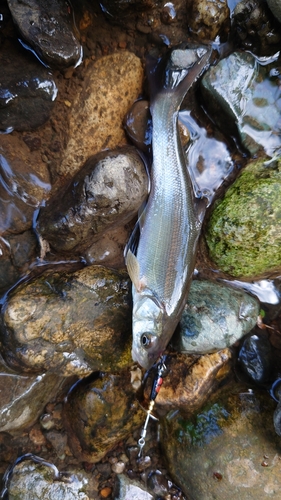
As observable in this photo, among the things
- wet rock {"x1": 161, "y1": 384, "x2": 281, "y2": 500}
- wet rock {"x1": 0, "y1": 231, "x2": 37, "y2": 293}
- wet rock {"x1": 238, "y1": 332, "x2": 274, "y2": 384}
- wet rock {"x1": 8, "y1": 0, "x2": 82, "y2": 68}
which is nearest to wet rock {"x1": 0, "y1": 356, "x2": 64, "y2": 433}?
wet rock {"x1": 0, "y1": 231, "x2": 37, "y2": 293}

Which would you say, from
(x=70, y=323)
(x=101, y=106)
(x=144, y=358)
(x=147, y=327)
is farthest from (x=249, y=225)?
(x=70, y=323)

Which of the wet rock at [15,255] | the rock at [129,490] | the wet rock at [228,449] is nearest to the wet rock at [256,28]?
the wet rock at [15,255]

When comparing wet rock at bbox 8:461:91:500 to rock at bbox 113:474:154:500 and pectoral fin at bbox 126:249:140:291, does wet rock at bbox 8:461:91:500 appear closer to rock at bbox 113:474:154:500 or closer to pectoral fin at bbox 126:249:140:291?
rock at bbox 113:474:154:500

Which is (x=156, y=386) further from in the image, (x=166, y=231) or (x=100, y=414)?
(x=166, y=231)

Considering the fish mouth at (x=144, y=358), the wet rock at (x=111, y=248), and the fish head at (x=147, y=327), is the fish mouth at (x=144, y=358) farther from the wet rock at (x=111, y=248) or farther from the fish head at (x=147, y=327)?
the wet rock at (x=111, y=248)

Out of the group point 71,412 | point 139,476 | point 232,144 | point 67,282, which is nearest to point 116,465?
point 139,476

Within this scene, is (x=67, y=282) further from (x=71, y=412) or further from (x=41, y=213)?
(x=71, y=412)
